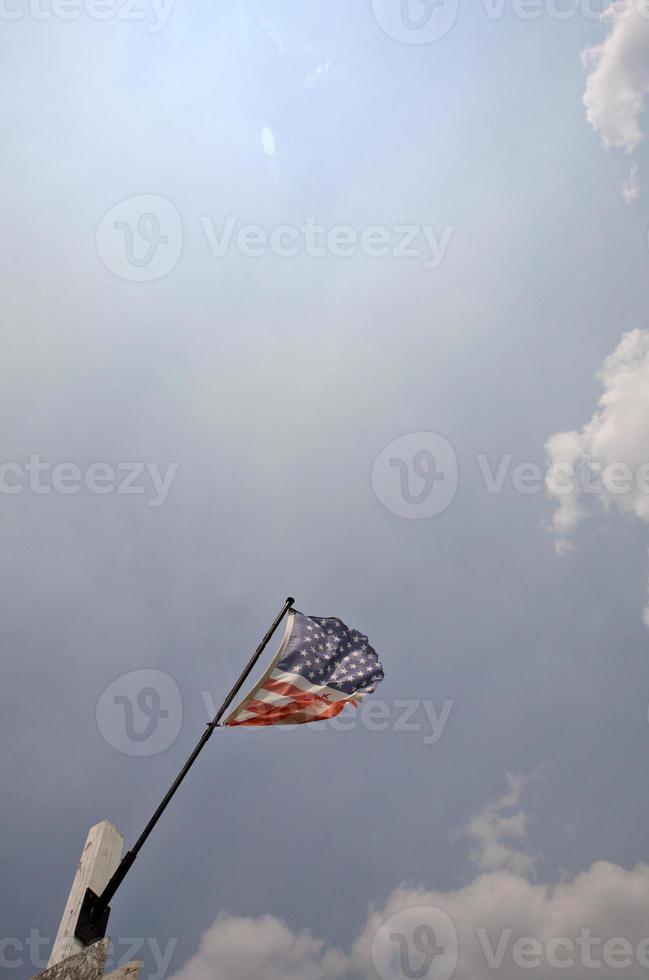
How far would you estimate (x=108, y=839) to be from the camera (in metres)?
5.35

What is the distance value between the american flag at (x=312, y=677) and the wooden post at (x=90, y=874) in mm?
1990

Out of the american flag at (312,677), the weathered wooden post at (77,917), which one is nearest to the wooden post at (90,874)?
the weathered wooden post at (77,917)

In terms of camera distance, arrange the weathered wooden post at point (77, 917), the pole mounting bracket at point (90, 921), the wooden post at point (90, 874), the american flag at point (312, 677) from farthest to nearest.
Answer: the american flag at point (312, 677) → the pole mounting bracket at point (90, 921) → the wooden post at point (90, 874) → the weathered wooden post at point (77, 917)

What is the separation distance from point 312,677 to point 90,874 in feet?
12.8

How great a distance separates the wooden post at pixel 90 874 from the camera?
15.0 feet

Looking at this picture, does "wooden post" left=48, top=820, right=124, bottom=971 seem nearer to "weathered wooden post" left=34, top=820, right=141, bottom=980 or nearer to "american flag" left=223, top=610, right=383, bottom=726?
"weathered wooden post" left=34, top=820, right=141, bottom=980

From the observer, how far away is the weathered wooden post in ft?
12.4

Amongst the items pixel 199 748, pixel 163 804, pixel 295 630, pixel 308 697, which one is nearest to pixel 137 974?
pixel 163 804

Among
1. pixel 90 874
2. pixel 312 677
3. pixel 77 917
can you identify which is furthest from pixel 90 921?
pixel 312 677

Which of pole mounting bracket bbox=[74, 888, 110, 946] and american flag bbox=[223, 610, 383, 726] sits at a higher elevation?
american flag bbox=[223, 610, 383, 726]

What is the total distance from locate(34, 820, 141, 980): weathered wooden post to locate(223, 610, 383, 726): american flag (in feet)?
6.66

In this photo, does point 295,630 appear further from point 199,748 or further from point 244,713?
point 199,748

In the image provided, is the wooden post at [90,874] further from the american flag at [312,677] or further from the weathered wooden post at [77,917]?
the american flag at [312,677]

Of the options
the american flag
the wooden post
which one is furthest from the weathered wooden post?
the american flag
